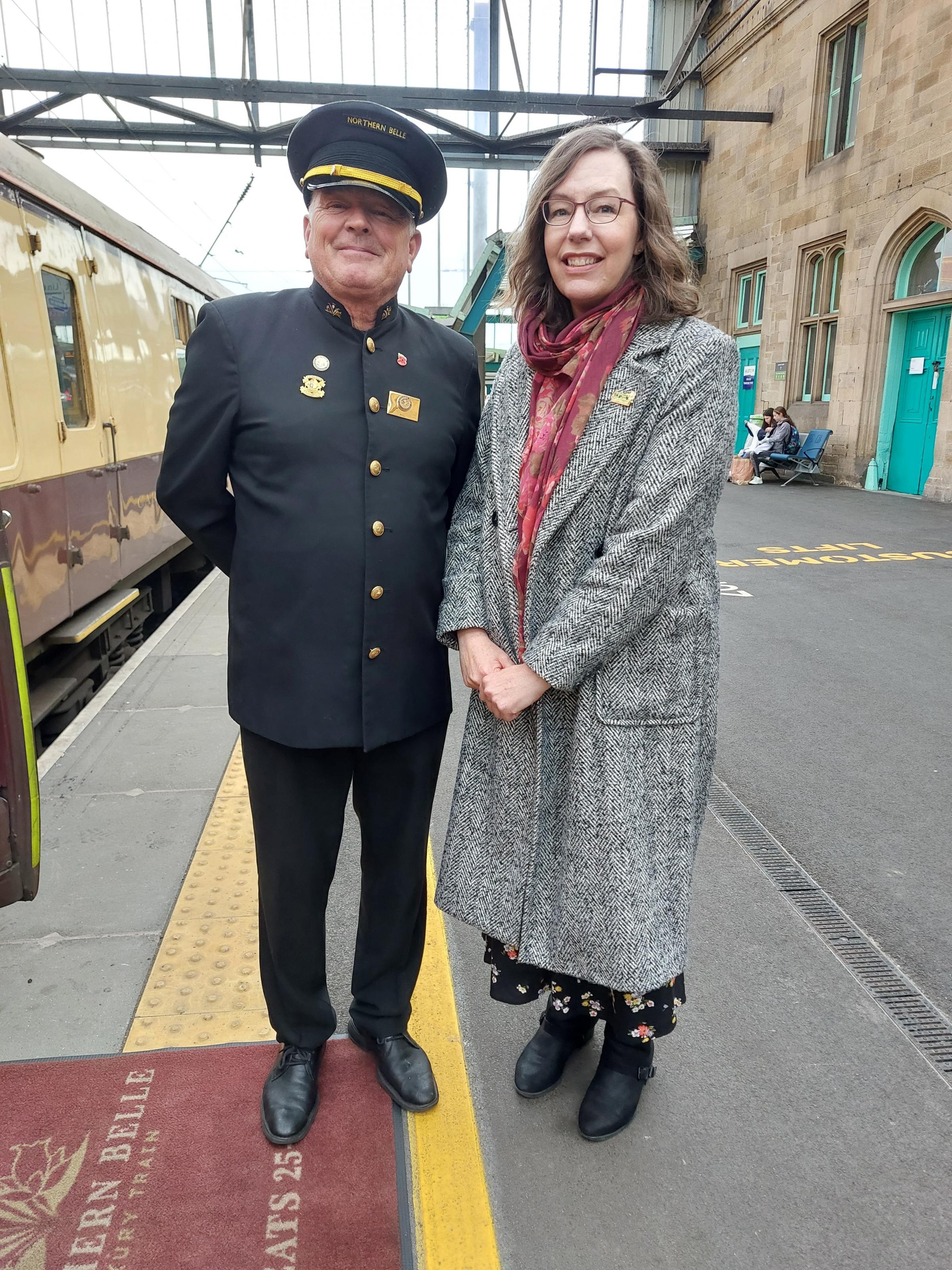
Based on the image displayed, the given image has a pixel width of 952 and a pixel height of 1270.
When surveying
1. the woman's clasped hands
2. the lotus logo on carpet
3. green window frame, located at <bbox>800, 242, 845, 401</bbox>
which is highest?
green window frame, located at <bbox>800, 242, 845, 401</bbox>

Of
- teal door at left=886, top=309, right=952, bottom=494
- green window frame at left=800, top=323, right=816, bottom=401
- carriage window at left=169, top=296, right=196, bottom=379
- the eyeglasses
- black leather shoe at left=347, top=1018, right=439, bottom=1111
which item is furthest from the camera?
green window frame at left=800, top=323, right=816, bottom=401

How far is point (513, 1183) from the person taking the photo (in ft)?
5.96

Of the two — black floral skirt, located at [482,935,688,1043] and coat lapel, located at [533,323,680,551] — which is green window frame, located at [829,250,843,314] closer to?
coat lapel, located at [533,323,680,551]

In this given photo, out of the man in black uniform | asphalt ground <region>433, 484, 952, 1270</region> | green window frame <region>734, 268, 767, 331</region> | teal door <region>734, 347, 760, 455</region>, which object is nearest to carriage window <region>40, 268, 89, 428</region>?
asphalt ground <region>433, 484, 952, 1270</region>

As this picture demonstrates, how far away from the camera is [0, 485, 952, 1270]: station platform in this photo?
66.4 inches

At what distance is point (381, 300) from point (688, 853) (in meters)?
1.32

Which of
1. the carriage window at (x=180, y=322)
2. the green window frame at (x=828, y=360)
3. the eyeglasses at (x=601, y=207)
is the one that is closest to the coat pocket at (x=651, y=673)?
the eyeglasses at (x=601, y=207)

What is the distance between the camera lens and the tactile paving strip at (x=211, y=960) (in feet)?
7.30

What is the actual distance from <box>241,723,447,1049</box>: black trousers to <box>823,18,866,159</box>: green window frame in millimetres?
16681

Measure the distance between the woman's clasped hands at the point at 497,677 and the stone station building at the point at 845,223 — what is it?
1285 cm

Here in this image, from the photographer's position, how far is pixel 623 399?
170 cm

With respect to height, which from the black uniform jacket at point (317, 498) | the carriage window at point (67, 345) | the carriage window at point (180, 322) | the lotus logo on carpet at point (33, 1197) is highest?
the carriage window at point (180, 322)

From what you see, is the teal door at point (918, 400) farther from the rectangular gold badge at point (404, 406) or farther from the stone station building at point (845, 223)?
the rectangular gold badge at point (404, 406)

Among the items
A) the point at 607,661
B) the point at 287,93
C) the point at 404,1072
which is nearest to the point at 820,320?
the point at 287,93
